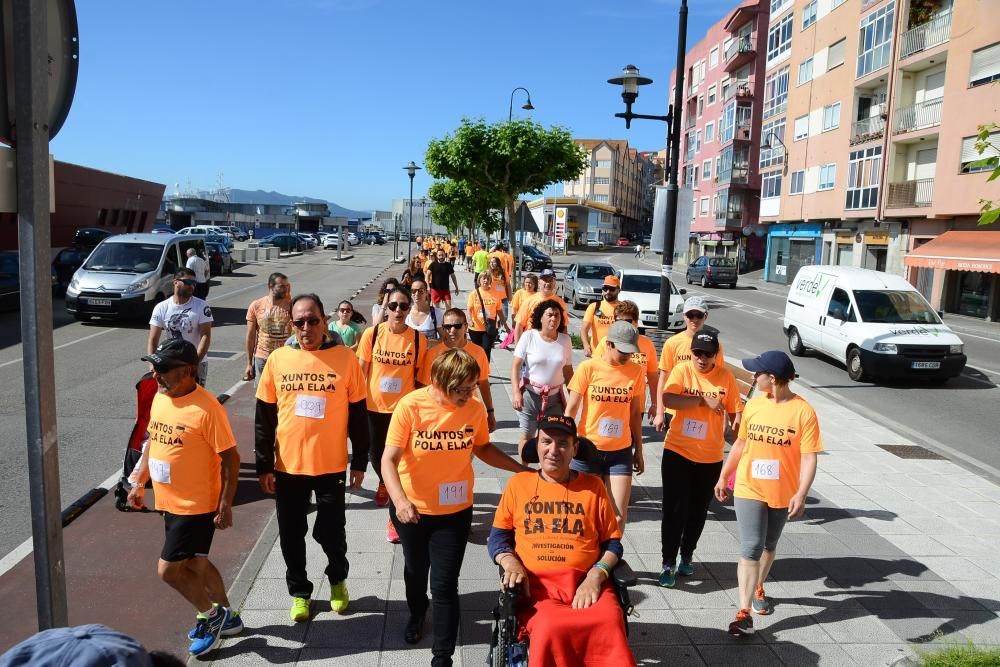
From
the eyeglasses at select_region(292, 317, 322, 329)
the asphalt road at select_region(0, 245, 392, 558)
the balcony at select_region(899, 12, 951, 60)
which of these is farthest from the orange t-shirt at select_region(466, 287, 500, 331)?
the balcony at select_region(899, 12, 951, 60)

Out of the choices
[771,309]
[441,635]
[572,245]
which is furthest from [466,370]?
[572,245]

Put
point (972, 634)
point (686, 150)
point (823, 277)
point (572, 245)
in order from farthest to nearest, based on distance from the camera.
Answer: point (572, 245) → point (686, 150) → point (823, 277) → point (972, 634)

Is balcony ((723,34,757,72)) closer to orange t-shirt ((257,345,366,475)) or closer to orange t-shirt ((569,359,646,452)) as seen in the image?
orange t-shirt ((569,359,646,452))

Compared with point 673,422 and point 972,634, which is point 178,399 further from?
point 972,634

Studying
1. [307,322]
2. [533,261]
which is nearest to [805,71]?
[533,261]

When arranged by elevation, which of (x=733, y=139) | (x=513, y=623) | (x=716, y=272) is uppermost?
(x=733, y=139)

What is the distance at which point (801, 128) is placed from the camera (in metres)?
42.8

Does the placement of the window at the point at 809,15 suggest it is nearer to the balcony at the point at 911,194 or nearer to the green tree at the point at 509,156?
the balcony at the point at 911,194

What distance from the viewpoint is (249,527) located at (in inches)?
240

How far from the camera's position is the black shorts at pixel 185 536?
4.09 metres

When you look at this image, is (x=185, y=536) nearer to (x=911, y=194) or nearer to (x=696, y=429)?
(x=696, y=429)

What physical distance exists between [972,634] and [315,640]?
12.7ft

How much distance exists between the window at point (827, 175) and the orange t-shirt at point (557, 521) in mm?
39319

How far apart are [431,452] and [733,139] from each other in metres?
54.2
